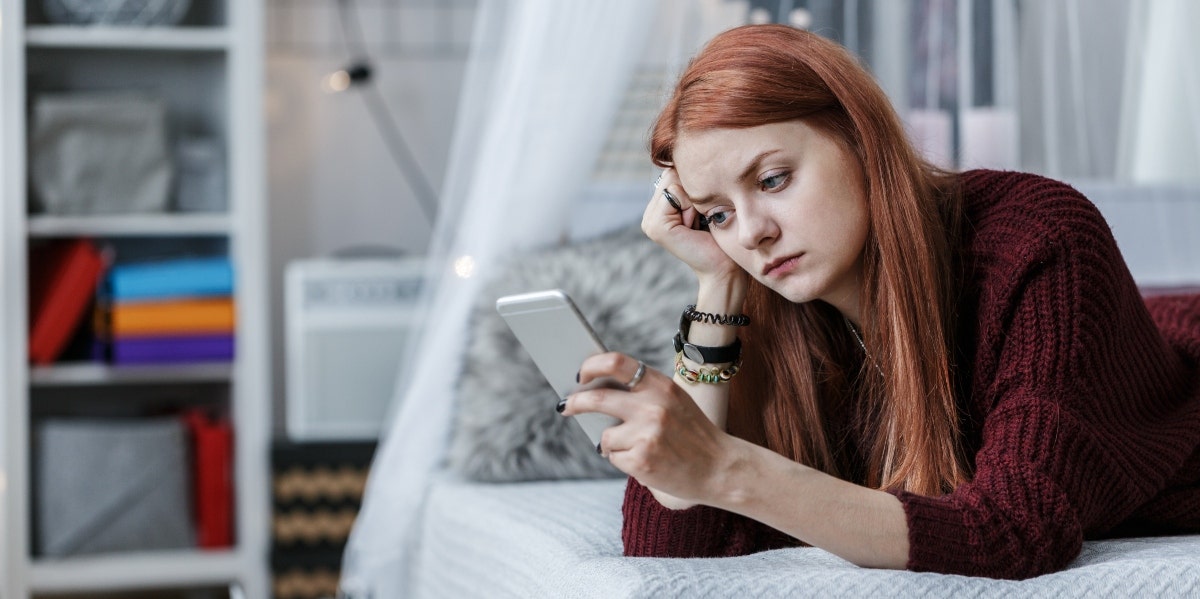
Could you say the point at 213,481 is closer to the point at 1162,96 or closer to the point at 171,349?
the point at 171,349

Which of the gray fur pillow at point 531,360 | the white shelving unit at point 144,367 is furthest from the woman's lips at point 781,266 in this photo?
the white shelving unit at point 144,367

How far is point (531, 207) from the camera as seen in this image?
1816mm

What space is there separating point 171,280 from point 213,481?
0.39 m

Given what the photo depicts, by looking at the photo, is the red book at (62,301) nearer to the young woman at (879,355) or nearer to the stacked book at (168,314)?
the stacked book at (168,314)

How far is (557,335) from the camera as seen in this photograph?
0.88 m

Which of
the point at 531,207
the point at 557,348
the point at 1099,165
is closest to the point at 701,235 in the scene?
the point at 557,348

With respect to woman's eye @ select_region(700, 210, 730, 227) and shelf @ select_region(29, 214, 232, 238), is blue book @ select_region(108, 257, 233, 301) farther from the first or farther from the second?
woman's eye @ select_region(700, 210, 730, 227)

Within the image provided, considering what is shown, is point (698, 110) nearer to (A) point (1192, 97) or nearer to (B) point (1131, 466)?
(B) point (1131, 466)

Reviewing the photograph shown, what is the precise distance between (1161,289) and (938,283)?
3.13 ft

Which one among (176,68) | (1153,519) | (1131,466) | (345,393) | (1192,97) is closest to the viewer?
(1131,466)

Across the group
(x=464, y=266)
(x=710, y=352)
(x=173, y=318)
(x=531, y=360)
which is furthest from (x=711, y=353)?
(x=173, y=318)

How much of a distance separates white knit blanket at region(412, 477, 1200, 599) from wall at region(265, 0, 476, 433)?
1.43 metres

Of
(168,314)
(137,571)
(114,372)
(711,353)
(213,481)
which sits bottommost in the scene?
(137,571)

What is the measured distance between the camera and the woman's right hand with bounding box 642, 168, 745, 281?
113cm
